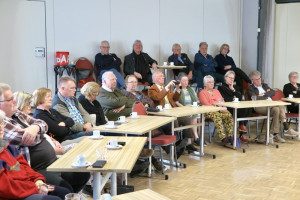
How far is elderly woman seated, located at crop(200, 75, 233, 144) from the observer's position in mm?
6238

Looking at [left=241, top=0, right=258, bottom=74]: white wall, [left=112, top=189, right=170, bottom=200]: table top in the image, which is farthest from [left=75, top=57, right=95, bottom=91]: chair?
[left=112, top=189, right=170, bottom=200]: table top

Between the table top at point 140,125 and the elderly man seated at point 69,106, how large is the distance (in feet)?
1.21

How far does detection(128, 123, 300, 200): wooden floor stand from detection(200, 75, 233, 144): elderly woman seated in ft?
1.19

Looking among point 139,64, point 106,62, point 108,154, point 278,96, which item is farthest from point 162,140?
point 278,96

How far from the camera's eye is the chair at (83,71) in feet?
24.0

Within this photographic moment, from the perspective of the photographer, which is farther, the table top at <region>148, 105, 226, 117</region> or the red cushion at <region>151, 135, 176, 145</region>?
the table top at <region>148, 105, 226, 117</region>

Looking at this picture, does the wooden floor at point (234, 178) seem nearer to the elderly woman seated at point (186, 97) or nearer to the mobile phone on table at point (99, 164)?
the elderly woman seated at point (186, 97)

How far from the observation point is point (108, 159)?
104 inches

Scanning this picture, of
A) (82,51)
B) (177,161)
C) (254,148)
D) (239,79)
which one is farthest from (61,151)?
(239,79)

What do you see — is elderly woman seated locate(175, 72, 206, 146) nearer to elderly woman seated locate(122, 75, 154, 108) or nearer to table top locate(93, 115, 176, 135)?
elderly woman seated locate(122, 75, 154, 108)

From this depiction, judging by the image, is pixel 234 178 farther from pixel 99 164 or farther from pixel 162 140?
pixel 99 164


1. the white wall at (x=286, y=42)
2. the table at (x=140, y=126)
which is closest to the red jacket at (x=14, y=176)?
the table at (x=140, y=126)

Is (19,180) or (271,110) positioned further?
(271,110)

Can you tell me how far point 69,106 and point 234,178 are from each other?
7.21 feet
